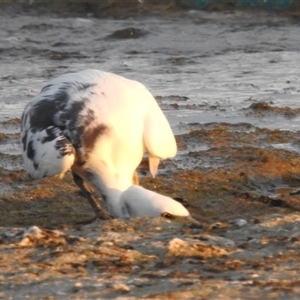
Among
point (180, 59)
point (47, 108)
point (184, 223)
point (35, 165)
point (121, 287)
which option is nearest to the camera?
point (121, 287)

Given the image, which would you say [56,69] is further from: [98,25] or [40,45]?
[98,25]

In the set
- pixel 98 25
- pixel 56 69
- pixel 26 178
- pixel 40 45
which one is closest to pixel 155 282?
pixel 26 178

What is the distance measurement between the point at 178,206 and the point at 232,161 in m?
2.42

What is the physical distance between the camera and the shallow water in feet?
35.0

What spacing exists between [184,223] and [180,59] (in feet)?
30.6

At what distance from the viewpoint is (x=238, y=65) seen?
46.6ft

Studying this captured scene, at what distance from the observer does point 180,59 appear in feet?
49.2

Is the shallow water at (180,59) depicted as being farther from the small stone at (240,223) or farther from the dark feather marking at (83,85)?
the small stone at (240,223)

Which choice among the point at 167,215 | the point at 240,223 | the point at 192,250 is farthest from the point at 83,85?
the point at 192,250

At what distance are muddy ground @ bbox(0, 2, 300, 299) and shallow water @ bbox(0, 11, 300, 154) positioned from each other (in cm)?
6

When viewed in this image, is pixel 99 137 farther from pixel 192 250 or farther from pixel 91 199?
pixel 192 250

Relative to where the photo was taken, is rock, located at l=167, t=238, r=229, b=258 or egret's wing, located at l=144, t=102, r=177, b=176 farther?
egret's wing, located at l=144, t=102, r=177, b=176

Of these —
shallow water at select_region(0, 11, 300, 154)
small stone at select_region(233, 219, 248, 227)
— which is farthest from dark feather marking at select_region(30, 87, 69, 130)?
shallow water at select_region(0, 11, 300, 154)

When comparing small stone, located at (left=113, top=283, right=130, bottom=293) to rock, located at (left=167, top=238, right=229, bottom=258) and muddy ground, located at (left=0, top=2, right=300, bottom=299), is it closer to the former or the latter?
muddy ground, located at (left=0, top=2, right=300, bottom=299)
